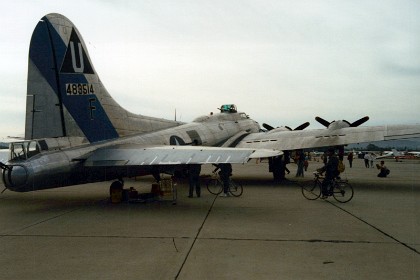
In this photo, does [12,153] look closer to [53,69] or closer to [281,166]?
[53,69]

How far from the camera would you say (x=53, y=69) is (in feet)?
44.7

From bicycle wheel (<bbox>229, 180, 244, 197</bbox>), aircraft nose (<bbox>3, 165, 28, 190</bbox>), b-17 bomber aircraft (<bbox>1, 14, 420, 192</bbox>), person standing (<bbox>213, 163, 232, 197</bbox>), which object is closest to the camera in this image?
aircraft nose (<bbox>3, 165, 28, 190</bbox>)

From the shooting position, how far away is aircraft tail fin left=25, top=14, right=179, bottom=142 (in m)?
13.5

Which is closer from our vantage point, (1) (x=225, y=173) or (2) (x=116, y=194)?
(2) (x=116, y=194)

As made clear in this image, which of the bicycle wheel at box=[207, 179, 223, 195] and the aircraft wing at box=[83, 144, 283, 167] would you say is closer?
the aircraft wing at box=[83, 144, 283, 167]

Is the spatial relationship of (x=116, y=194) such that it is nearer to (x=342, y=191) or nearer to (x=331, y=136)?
(x=342, y=191)

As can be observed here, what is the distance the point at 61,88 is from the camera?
45.0 feet

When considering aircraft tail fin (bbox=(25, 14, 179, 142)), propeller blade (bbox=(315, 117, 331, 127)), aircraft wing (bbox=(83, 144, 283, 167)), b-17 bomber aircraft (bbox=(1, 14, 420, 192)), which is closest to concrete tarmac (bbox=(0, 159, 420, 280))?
b-17 bomber aircraft (bbox=(1, 14, 420, 192))

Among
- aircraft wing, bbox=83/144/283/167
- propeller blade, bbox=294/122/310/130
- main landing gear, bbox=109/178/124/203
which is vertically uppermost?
propeller blade, bbox=294/122/310/130

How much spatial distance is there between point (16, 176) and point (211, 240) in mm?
6597

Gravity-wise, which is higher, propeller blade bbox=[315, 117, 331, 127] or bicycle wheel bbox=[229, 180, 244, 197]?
propeller blade bbox=[315, 117, 331, 127]

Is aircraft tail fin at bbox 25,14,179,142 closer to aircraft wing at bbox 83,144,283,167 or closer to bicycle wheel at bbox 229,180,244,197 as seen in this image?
aircraft wing at bbox 83,144,283,167

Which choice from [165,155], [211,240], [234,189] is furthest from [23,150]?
[234,189]

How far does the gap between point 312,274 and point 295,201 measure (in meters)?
9.06
